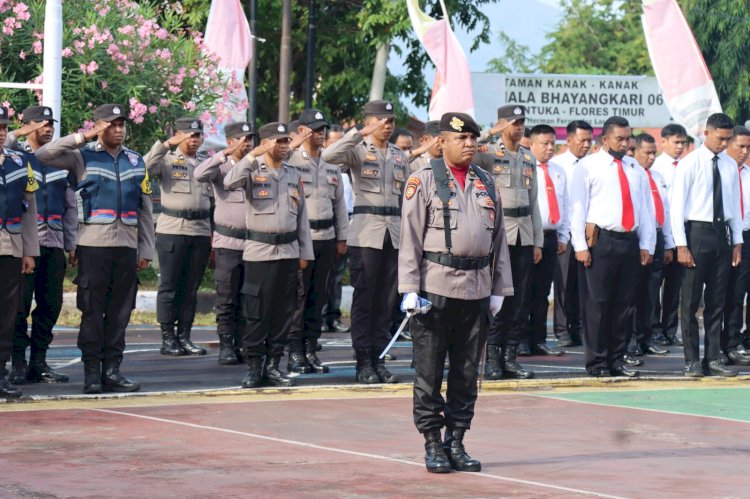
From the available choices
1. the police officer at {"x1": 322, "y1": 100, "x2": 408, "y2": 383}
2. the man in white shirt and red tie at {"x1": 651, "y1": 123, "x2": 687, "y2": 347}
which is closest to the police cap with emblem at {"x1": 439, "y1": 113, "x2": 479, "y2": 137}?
the police officer at {"x1": 322, "y1": 100, "x2": 408, "y2": 383}

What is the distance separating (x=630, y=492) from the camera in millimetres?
8281

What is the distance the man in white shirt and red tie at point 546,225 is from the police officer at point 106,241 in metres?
5.14

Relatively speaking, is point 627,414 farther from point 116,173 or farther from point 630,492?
point 116,173

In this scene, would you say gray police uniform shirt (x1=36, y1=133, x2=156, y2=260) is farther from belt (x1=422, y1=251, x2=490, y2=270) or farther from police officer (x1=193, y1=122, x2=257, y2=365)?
belt (x1=422, y1=251, x2=490, y2=270)

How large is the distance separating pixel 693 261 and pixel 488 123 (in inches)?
551

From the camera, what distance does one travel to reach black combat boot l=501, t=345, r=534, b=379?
13234 mm

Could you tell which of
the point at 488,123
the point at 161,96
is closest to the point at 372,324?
the point at 161,96

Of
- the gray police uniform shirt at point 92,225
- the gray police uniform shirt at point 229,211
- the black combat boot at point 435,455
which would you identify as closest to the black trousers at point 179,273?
the gray police uniform shirt at point 229,211

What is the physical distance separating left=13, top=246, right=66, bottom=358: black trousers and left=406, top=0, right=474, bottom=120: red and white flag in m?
11.3

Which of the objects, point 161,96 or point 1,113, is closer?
point 1,113

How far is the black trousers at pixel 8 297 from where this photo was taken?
37.1ft

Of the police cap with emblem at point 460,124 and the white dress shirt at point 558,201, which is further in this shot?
the white dress shirt at point 558,201

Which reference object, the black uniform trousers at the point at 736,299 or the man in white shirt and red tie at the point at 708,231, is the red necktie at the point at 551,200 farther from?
the man in white shirt and red tie at the point at 708,231

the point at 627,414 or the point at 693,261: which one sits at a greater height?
the point at 693,261
